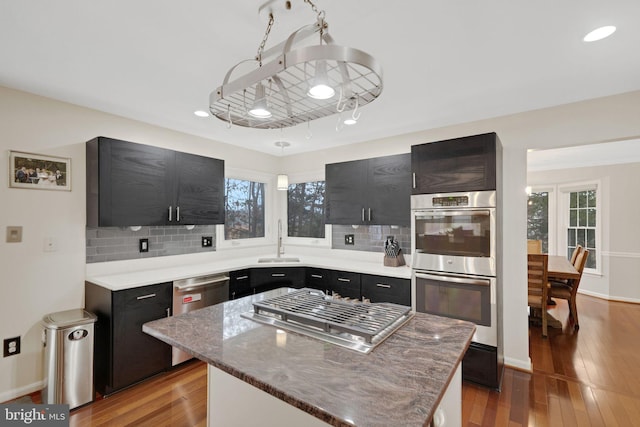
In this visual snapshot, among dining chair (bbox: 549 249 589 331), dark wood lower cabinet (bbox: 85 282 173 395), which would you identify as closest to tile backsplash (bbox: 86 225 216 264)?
dark wood lower cabinet (bbox: 85 282 173 395)

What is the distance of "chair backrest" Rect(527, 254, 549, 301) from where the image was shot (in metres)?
3.53

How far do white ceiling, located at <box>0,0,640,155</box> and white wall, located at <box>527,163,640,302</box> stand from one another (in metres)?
3.83

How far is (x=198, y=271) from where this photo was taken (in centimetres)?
296

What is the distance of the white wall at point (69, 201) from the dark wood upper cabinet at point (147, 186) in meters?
0.21

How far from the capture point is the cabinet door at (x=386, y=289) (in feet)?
9.28

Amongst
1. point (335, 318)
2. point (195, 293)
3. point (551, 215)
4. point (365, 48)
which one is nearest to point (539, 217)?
point (551, 215)

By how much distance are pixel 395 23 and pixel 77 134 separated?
277 centimetres

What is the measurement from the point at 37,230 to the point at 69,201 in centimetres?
32

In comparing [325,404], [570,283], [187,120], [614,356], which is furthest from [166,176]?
[570,283]

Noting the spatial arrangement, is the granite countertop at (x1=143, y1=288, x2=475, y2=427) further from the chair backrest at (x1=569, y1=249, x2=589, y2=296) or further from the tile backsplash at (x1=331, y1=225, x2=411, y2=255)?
the chair backrest at (x1=569, y1=249, x2=589, y2=296)

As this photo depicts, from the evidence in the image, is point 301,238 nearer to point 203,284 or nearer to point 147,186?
point 203,284

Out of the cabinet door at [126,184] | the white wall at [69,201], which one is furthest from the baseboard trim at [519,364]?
the cabinet door at [126,184]

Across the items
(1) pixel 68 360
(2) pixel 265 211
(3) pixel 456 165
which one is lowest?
(1) pixel 68 360

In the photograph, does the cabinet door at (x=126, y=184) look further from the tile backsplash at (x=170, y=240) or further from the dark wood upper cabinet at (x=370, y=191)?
the dark wood upper cabinet at (x=370, y=191)
